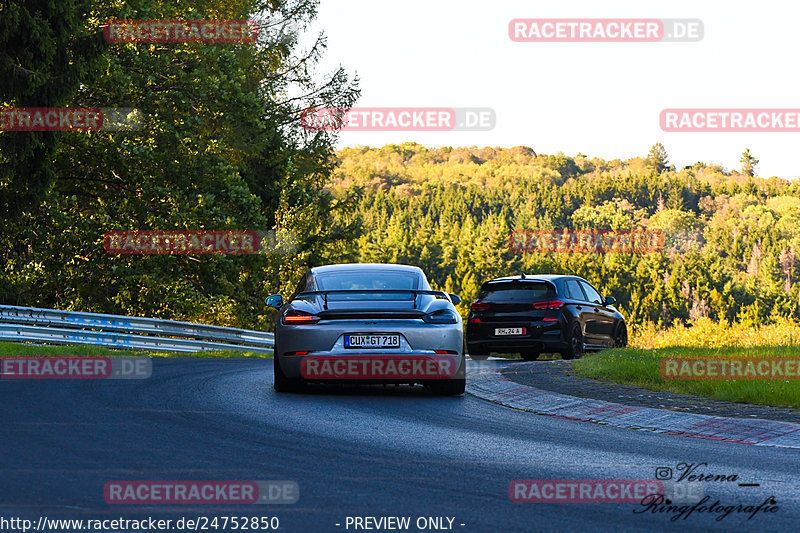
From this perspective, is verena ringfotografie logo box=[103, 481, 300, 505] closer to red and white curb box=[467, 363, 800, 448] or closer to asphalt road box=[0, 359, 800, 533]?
asphalt road box=[0, 359, 800, 533]

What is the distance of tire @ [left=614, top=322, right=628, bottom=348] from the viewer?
20953mm

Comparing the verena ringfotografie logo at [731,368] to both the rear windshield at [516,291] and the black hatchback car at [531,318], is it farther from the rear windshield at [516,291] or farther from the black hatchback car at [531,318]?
the rear windshield at [516,291]

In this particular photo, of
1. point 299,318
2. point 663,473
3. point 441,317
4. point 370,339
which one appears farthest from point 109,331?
point 663,473

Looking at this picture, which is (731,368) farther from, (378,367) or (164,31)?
(164,31)

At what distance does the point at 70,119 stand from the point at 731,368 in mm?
18322

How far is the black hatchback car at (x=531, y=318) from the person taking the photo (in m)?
18.1

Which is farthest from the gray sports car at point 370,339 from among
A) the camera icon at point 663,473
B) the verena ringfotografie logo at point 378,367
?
the camera icon at point 663,473

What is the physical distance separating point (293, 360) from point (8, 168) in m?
12.7

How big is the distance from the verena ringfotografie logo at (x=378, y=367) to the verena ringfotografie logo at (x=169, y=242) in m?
17.6

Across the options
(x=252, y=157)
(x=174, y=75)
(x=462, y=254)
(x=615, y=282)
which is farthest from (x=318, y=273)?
(x=462, y=254)

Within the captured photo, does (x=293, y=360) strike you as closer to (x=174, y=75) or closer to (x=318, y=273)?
(x=318, y=273)

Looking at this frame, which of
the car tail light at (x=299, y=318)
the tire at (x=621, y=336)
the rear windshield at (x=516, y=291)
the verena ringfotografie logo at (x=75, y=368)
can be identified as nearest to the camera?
the car tail light at (x=299, y=318)

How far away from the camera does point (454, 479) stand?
20.4 feet

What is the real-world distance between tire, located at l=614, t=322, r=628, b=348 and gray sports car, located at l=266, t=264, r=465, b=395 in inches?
402
